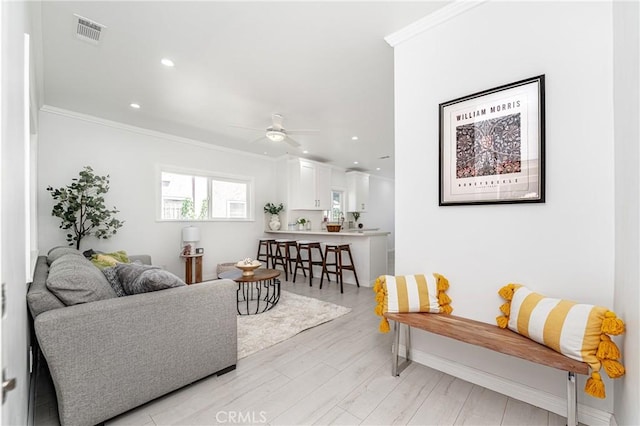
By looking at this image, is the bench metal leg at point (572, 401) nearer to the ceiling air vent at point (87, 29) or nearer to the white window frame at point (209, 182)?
the ceiling air vent at point (87, 29)

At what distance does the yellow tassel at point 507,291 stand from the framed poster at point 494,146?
0.54 m

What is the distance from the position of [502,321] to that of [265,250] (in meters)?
5.18

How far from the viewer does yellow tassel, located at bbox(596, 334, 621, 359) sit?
1.26 m

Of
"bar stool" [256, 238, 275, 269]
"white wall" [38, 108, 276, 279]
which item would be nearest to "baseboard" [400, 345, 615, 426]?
"bar stool" [256, 238, 275, 269]

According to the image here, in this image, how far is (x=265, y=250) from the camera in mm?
6285

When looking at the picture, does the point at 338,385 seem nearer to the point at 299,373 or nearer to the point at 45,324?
the point at 299,373

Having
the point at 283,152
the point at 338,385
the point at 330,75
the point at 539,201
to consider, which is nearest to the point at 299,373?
the point at 338,385

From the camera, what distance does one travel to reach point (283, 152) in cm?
603

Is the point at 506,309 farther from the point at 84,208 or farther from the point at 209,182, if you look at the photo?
the point at 209,182

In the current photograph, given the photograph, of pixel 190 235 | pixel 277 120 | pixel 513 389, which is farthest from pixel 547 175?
pixel 190 235

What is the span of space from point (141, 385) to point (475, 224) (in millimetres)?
2377

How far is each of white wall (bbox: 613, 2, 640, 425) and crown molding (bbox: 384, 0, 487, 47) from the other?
0.81 metres

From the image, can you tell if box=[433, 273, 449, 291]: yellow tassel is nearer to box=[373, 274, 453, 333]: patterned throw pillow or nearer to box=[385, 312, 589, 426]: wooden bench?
box=[373, 274, 453, 333]: patterned throw pillow

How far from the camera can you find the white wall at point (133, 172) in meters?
3.70
